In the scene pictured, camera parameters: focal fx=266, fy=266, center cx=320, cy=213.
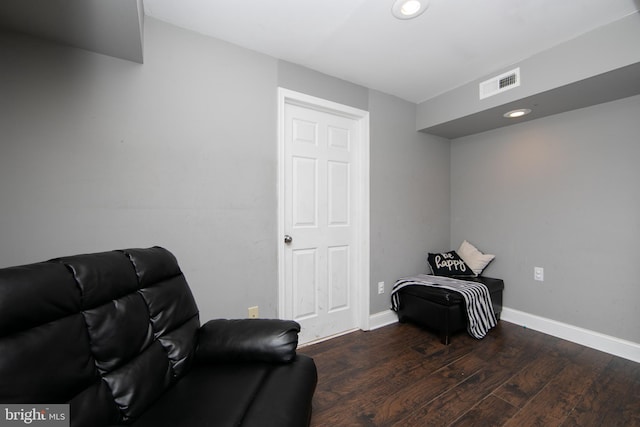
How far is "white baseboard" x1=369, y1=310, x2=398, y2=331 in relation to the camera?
9.04 ft

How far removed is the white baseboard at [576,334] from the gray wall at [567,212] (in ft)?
0.17

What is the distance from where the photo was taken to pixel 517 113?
8.37ft

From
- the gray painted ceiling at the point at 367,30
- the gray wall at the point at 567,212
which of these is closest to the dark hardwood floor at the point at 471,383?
the gray wall at the point at 567,212

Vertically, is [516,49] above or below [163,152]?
above

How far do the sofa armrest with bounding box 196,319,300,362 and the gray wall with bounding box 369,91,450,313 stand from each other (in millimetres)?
1589

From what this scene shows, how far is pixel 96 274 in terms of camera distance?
1.07 m

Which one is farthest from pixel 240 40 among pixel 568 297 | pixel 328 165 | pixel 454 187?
pixel 568 297

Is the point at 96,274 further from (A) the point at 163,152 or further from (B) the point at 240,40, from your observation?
(B) the point at 240,40

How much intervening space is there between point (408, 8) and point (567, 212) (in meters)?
2.37

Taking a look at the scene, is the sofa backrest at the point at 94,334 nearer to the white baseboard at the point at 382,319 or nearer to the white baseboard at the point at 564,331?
the white baseboard at the point at 382,319

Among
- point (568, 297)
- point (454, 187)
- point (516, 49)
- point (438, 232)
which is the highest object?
point (516, 49)

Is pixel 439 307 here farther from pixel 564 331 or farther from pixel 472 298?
pixel 564 331

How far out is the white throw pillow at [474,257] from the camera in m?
3.05

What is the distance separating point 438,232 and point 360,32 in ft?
8.08
